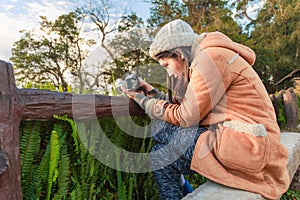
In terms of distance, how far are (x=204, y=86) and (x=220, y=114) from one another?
9.4 inches

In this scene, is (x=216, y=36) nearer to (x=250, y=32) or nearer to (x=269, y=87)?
(x=269, y=87)

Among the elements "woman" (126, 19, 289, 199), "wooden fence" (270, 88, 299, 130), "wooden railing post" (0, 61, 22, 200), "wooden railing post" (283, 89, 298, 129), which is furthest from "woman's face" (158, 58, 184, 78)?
"wooden railing post" (283, 89, 298, 129)

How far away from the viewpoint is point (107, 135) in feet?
7.02

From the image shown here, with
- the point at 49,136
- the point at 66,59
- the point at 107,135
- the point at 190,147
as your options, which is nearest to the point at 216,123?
the point at 190,147

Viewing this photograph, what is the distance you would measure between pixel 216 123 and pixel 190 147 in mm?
200

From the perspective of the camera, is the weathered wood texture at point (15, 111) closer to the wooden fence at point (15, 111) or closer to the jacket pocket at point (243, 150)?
the wooden fence at point (15, 111)

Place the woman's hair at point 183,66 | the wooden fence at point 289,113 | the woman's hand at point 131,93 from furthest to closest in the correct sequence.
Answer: the wooden fence at point 289,113, the woman's hand at point 131,93, the woman's hair at point 183,66

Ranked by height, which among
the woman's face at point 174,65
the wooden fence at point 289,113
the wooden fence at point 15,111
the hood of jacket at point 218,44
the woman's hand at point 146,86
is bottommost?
the wooden fence at point 289,113

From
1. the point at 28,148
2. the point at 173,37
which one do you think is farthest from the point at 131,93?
the point at 28,148

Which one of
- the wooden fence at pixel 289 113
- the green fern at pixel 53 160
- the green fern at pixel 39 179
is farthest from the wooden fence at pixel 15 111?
the wooden fence at pixel 289 113

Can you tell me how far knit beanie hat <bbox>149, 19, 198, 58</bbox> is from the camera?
1811mm

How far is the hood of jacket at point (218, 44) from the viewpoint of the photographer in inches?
68.4

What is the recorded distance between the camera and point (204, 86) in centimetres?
164

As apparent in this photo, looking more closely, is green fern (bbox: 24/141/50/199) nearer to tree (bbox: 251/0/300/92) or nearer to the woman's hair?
the woman's hair
